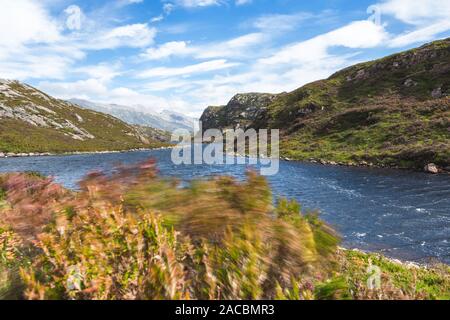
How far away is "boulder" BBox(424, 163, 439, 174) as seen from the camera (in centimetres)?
4428

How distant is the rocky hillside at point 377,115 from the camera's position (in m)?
56.3

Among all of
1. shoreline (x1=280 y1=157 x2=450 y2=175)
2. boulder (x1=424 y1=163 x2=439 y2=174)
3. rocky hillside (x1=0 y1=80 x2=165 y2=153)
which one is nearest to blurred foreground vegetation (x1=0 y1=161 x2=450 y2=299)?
boulder (x1=424 y1=163 x2=439 y2=174)

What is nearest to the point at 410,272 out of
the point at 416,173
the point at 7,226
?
the point at 7,226

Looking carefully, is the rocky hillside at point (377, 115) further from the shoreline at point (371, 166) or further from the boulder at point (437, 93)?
the shoreline at point (371, 166)

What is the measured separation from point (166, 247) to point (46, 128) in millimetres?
163741

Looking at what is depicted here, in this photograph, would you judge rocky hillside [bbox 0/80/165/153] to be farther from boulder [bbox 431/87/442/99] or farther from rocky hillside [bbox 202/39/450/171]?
boulder [bbox 431/87/442/99]

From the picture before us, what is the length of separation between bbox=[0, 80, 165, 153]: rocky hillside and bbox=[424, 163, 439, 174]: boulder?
10638cm

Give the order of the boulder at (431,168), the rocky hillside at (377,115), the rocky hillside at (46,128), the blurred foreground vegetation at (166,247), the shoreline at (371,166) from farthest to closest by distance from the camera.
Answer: the rocky hillside at (46,128) → the rocky hillside at (377,115) → the shoreline at (371,166) → the boulder at (431,168) → the blurred foreground vegetation at (166,247)

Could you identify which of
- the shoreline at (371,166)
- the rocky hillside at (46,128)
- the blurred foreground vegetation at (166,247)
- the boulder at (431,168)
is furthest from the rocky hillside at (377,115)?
the rocky hillside at (46,128)

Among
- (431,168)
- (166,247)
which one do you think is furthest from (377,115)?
(166,247)

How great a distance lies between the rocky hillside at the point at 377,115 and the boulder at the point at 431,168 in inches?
39.6

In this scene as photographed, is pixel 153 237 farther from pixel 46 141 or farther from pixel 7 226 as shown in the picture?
pixel 46 141

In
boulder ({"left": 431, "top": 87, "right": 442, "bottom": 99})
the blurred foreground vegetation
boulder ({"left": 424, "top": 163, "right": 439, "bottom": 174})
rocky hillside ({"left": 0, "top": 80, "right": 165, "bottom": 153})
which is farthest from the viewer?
rocky hillside ({"left": 0, "top": 80, "right": 165, "bottom": 153})
